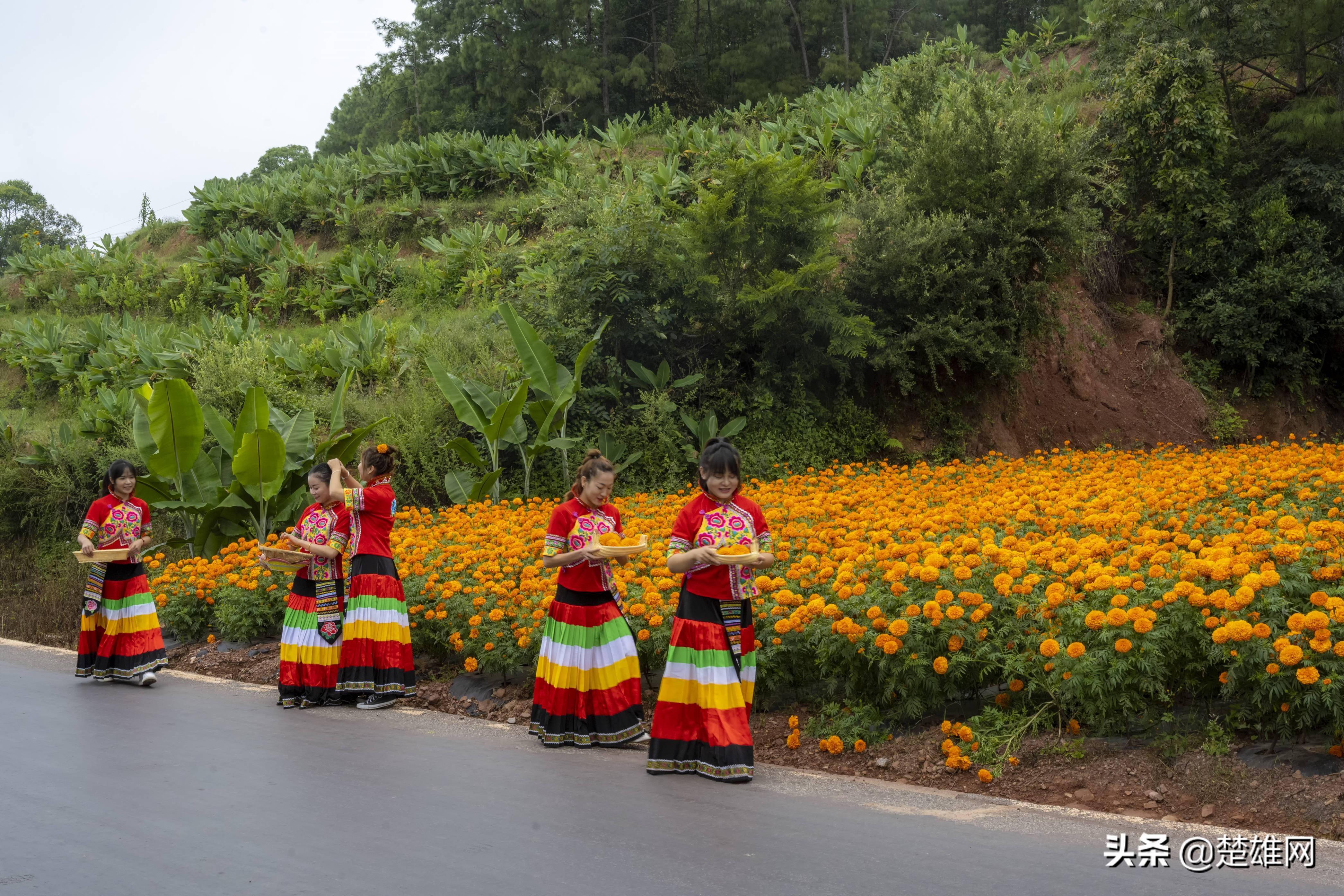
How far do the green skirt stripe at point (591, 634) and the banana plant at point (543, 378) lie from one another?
22.1 feet

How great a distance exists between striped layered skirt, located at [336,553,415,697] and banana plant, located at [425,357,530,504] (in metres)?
4.93

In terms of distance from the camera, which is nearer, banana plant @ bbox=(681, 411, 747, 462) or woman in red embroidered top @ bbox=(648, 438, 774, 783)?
woman in red embroidered top @ bbox=(648, 438, 774, 783)

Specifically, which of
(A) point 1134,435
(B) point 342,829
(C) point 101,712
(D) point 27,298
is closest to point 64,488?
(C) point 101,712

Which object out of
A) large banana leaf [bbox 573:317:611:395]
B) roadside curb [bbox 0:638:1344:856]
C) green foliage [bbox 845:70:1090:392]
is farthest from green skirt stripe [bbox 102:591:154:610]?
green foliage [bbox 845:70:1090:392]

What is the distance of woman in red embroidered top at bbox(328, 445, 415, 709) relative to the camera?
7.16m

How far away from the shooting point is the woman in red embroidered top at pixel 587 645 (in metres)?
5.95

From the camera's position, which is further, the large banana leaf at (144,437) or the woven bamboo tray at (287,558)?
the large banana leaf at (144,437)

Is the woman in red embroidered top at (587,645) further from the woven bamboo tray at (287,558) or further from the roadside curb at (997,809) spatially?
the woven bamboo tray at (287,558)

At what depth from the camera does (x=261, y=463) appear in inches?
430

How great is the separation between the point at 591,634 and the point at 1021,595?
243cm

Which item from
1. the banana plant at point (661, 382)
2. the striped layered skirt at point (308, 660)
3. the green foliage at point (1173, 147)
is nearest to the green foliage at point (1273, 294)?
the green foliage at point (1173, 147)

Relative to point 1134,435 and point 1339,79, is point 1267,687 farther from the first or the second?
point 1339,79

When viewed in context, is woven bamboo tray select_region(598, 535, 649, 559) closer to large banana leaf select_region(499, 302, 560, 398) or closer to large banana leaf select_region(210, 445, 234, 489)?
large banana leaf select_region(499, 302, 560, 398)

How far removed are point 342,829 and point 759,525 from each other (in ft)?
8.29
